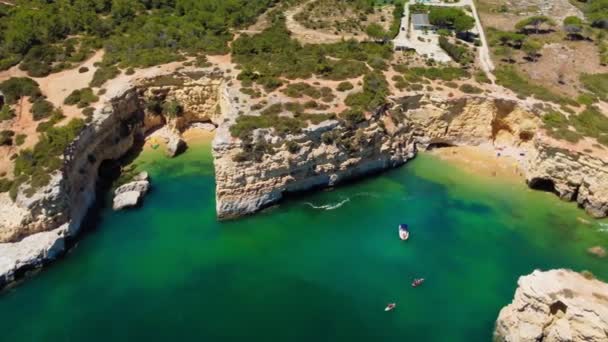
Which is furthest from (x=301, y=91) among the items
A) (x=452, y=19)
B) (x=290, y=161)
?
(x=452, y=19)

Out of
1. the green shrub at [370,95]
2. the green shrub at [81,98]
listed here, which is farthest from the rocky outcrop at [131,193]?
the green shrub at [370,95]

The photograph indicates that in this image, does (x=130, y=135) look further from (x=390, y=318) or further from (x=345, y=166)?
(x=390, y=318)

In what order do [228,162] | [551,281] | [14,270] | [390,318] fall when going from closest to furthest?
[551,281] → [390,318] → [14,270] → [228,162]

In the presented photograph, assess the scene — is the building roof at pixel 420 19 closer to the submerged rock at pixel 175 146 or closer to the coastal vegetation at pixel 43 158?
the submerged rock at pixel 175 146

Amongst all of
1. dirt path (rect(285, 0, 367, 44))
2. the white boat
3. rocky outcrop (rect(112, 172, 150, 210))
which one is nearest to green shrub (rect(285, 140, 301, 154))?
the white boat

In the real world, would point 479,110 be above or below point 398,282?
above

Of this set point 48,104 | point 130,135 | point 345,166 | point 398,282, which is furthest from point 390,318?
point 48,104

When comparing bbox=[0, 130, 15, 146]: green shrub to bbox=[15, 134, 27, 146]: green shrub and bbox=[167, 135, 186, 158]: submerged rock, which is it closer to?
bbox=[15, 134, 27, 146]: green shrub
